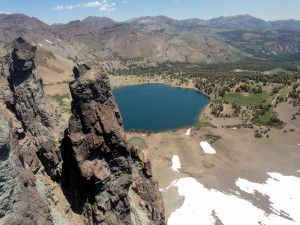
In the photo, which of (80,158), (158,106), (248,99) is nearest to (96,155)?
(80,158)

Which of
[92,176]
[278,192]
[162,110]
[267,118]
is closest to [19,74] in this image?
[92,176]

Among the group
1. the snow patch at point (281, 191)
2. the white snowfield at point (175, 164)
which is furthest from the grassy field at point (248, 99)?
the snow patch at point (281, 191)

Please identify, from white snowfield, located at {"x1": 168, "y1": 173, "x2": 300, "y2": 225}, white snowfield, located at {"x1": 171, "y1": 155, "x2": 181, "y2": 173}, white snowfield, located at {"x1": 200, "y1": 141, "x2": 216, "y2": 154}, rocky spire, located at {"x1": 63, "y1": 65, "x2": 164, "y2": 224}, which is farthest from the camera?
white snowfield, located at {"x1": 200, "y1": 141, "x2": 216, "y2": 154}

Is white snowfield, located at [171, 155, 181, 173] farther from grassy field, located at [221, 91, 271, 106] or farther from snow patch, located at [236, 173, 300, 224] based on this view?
grassy field, located at [221, 91, 271, 106]

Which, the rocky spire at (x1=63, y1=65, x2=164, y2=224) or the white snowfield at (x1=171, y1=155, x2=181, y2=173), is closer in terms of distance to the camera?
A: the rocky spire at (x1=63, y1=65, x2=164, y2=224)

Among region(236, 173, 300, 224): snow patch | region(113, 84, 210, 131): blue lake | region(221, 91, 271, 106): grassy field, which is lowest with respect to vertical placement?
region(113, 84, 210, 131): blue lake

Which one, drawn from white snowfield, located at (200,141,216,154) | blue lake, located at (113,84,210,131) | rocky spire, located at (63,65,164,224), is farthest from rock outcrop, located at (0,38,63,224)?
blue lake, located at (113,84,210,131)

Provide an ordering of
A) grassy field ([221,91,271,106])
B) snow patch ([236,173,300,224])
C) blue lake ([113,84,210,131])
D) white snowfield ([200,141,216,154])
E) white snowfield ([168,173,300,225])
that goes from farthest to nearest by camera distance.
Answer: grassy field ([221,91,271,106]) < blue lake ([113,84,210,131]) < white snowfield ([200,141,216,154]) < snow patch ([236,173,300,224]) < white snowfield ([168,173,300,225])
